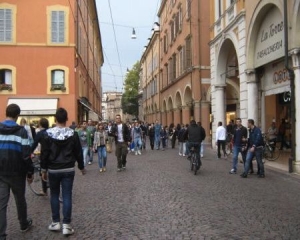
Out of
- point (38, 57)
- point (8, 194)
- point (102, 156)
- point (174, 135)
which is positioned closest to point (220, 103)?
point (174, 135)

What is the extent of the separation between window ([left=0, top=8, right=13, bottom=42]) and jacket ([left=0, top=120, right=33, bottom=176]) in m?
21.8

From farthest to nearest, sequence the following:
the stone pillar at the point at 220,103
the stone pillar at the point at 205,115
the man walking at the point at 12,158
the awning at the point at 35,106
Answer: the stone pillar at the point at 205,115 < the awning at the point at 35,106 < the stone pillar at the point at 220,103 < the man walking at the point at 12,158

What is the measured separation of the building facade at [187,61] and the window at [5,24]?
488 inches

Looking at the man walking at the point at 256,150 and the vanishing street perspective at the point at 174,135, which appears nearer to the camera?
the vanishing street perspective at the point at 174,135

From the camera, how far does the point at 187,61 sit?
30.9 meters

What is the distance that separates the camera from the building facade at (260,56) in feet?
40.8

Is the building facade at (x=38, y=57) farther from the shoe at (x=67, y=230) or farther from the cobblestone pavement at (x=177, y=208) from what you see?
the shoe at (x=67, y=230)

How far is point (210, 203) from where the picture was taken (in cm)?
775

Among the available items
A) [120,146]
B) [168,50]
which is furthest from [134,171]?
[168,50]

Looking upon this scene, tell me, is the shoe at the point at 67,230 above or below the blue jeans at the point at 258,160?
below

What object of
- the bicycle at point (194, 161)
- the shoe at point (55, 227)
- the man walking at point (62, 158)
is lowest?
the shoe at point (55, 227)

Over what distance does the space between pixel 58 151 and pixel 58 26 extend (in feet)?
71.7

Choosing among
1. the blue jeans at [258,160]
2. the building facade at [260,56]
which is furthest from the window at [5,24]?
the blue jeans at [258,160]

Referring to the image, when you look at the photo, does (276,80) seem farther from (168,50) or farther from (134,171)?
(168,50)
